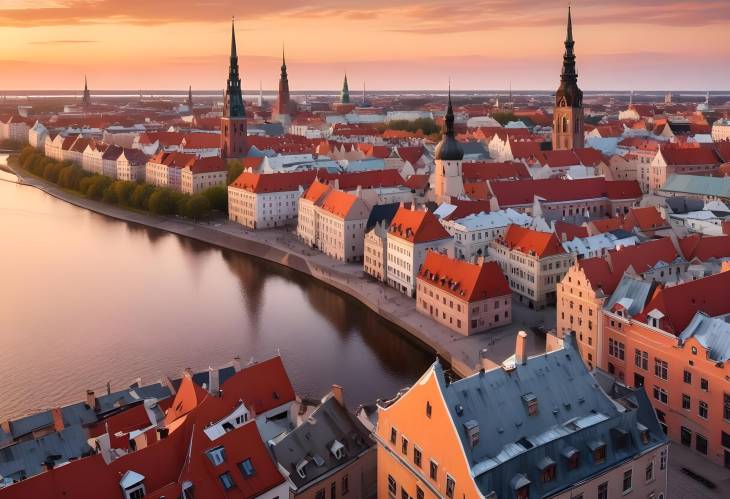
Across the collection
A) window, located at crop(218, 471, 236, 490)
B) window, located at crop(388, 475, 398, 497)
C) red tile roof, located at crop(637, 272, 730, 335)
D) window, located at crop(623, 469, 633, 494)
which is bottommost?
window, located at crop(388, 475, 398, 497)

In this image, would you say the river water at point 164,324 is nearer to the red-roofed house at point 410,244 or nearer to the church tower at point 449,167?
the red-roofed house at point 410,244

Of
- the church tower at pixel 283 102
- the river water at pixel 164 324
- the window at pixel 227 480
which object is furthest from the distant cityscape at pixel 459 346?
the church tower at pixel 283 102

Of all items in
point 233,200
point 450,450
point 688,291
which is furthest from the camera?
point 233,200

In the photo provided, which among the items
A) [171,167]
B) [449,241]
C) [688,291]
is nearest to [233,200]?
[171,167]

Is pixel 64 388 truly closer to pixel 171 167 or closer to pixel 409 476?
pixel 409 476

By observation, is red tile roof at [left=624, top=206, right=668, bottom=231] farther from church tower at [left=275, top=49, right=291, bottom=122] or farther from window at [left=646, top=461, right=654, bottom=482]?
church tower at [left=275, top=49, right=291, bottom=122]

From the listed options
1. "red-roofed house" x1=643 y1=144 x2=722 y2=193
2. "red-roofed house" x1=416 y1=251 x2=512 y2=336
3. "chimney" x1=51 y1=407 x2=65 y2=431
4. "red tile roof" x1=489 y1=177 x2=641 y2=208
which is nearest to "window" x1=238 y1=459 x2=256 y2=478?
"chimney" x1=51 y1=407 x2=65 y2=431
